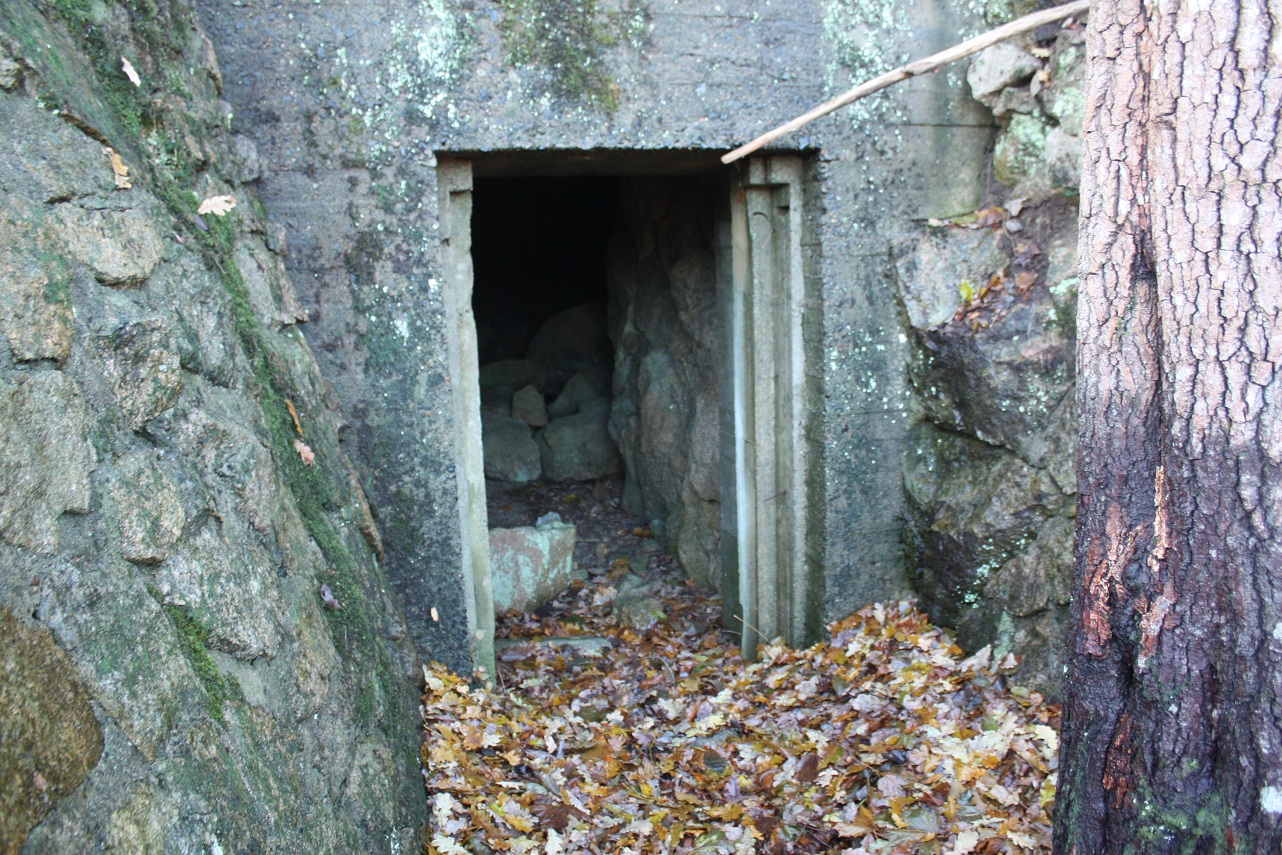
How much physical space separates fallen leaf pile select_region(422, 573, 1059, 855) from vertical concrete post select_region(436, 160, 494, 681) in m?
0.37

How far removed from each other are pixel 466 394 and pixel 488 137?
1.17 meters

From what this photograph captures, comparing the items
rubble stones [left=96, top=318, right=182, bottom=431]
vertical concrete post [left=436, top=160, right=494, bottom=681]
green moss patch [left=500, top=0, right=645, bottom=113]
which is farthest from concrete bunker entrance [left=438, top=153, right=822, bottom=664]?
rubble stones [left=96, top=318, right=182, bottom=431]

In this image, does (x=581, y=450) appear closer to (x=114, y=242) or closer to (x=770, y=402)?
(x=770, y=402)

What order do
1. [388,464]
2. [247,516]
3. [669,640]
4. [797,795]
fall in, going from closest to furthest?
[247,516]
[797,795]
[388,464]
[669,640]

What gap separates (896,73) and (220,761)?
97.3 inches

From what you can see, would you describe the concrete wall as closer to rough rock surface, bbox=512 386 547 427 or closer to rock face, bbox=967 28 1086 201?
rock face, bbox=967 28 1086 201

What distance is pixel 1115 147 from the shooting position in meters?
2.24

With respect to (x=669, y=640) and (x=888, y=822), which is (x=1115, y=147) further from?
(x=669, y=640)

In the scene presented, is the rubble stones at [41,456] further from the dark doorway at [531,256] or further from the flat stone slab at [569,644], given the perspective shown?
the dark doorway at [531,256]

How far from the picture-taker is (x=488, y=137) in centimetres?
395

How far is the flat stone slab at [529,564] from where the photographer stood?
245 inches

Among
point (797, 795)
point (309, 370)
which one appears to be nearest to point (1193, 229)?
point (797, 795)

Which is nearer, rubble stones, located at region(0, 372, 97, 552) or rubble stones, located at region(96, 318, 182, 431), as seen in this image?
rubble stones, located at region(0, 372, 97, 552)

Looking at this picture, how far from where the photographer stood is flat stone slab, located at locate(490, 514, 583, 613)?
6211 millimetres
